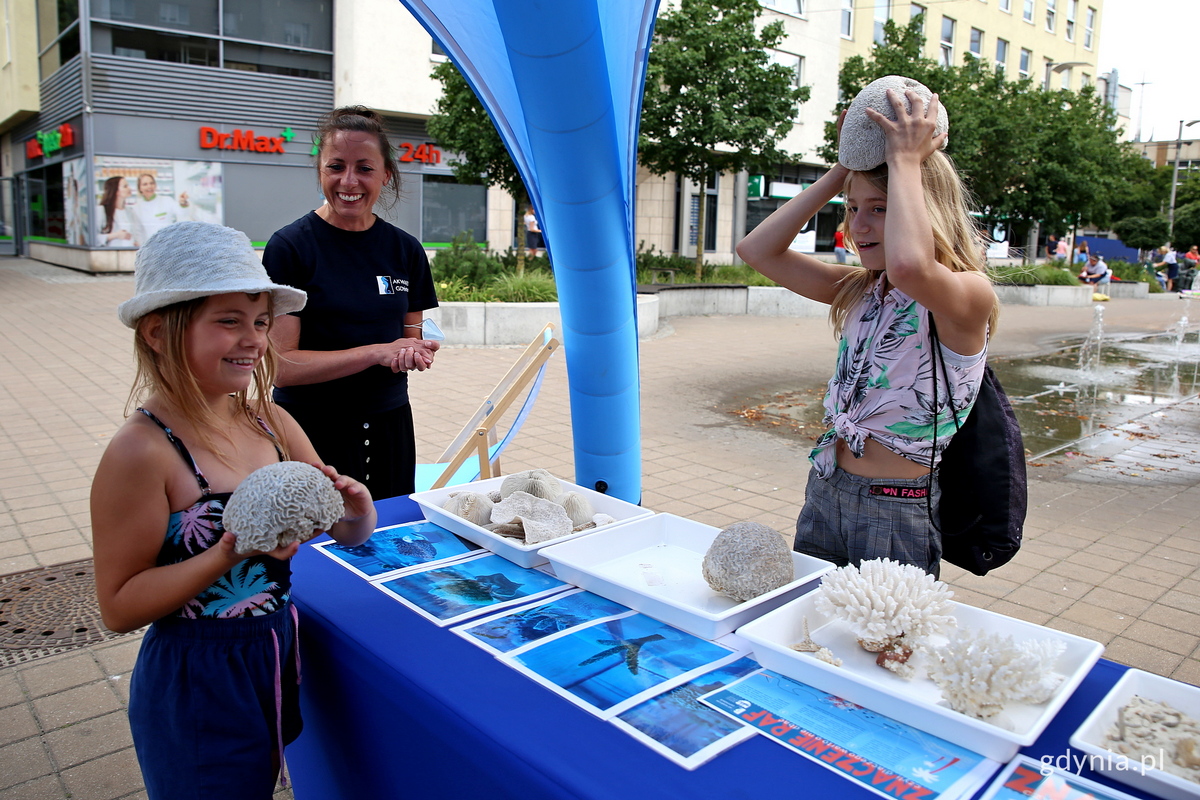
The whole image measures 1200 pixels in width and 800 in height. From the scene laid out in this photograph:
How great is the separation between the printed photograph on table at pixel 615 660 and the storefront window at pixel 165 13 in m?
22.2

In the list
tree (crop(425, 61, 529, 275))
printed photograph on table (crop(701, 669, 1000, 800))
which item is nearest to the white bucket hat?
printed photograph on table (crop(701, 669, 1000, 800))

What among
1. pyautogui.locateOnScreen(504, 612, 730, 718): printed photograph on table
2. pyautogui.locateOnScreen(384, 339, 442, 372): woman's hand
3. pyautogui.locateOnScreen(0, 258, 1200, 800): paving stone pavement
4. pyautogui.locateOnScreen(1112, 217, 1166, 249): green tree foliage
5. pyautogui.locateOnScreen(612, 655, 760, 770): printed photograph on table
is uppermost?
pyautogui.locateOnScreen(1112, 217, 1166, 249): green tree foliage

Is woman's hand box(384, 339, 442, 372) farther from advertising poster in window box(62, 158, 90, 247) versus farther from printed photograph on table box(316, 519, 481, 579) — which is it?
advertising poster in window box(62, 158, 90, 247)

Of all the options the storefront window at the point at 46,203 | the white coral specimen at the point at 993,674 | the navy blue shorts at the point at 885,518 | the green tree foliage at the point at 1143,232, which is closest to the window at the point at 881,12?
the green tree foliage at the point at 1143,232

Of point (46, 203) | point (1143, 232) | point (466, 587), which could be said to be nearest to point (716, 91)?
point (466, 587)

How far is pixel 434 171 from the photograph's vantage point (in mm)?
22594

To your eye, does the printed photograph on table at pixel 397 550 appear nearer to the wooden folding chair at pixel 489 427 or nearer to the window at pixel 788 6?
the wooden folding chair at pixel 489 427

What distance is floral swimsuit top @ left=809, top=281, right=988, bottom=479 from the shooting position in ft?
6.25

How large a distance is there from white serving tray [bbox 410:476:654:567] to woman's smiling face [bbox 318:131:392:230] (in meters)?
1.02

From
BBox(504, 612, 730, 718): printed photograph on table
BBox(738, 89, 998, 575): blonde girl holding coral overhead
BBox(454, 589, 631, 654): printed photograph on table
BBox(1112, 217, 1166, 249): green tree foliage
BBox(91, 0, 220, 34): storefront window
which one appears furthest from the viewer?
BBox(1112, 217, 1166, 249): green tree foliage

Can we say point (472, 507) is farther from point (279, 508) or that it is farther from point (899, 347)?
point (899, 347)

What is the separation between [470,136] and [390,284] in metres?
11.7

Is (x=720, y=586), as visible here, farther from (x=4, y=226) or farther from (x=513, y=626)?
(x=4, y=226)

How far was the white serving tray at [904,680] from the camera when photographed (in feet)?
4.03
